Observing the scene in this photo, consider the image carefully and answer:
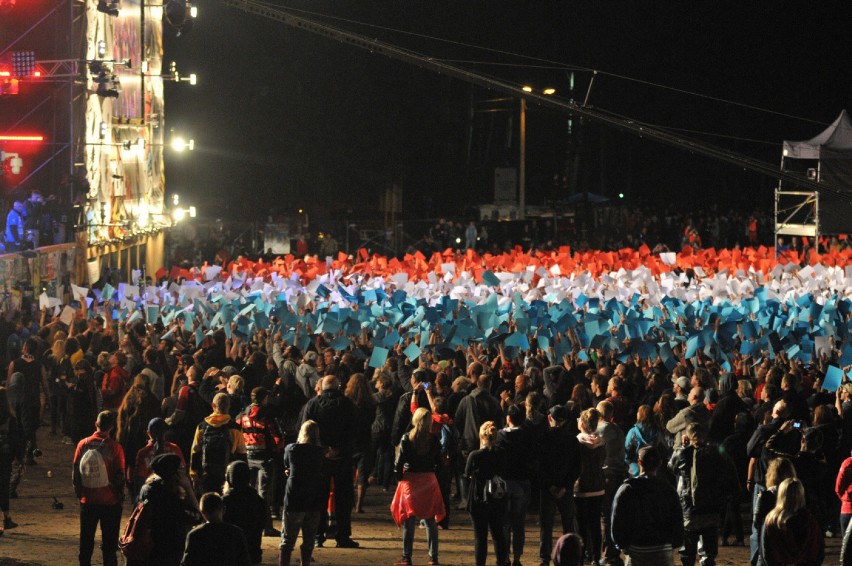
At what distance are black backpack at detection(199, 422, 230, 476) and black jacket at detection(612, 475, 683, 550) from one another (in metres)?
3.65

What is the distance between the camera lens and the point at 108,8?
28188 millimetres

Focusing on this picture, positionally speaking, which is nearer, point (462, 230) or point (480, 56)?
point (462, 230)

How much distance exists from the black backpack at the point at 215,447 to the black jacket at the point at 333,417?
2.64 ft

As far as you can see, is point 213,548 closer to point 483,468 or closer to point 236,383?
point 483,468

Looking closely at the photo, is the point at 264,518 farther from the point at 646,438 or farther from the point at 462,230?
the point at 462,230

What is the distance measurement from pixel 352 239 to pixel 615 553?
2900cm

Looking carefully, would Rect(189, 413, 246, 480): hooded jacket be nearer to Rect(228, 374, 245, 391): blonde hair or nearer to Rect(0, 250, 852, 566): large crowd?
Rect(0, 250, 852, 566): large crowd

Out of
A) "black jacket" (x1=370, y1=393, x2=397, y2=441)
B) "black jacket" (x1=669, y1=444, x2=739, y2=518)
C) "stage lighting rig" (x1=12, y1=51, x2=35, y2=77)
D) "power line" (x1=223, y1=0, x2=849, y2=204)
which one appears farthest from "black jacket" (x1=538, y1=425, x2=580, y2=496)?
"stage lighting rig" (x1=12, y1=51, x2=35, y2=77)

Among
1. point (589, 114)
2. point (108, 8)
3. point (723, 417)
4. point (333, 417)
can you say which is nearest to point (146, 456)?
point (333, 417)

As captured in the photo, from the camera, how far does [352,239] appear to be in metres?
38.9

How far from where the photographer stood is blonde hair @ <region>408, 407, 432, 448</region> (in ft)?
33.9

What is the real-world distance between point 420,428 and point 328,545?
67.6 inches

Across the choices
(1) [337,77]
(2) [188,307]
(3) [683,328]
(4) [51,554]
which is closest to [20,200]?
(2) [188,307]

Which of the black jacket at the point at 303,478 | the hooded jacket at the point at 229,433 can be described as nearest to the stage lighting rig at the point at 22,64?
the hooded jacket at the point at 229,433
